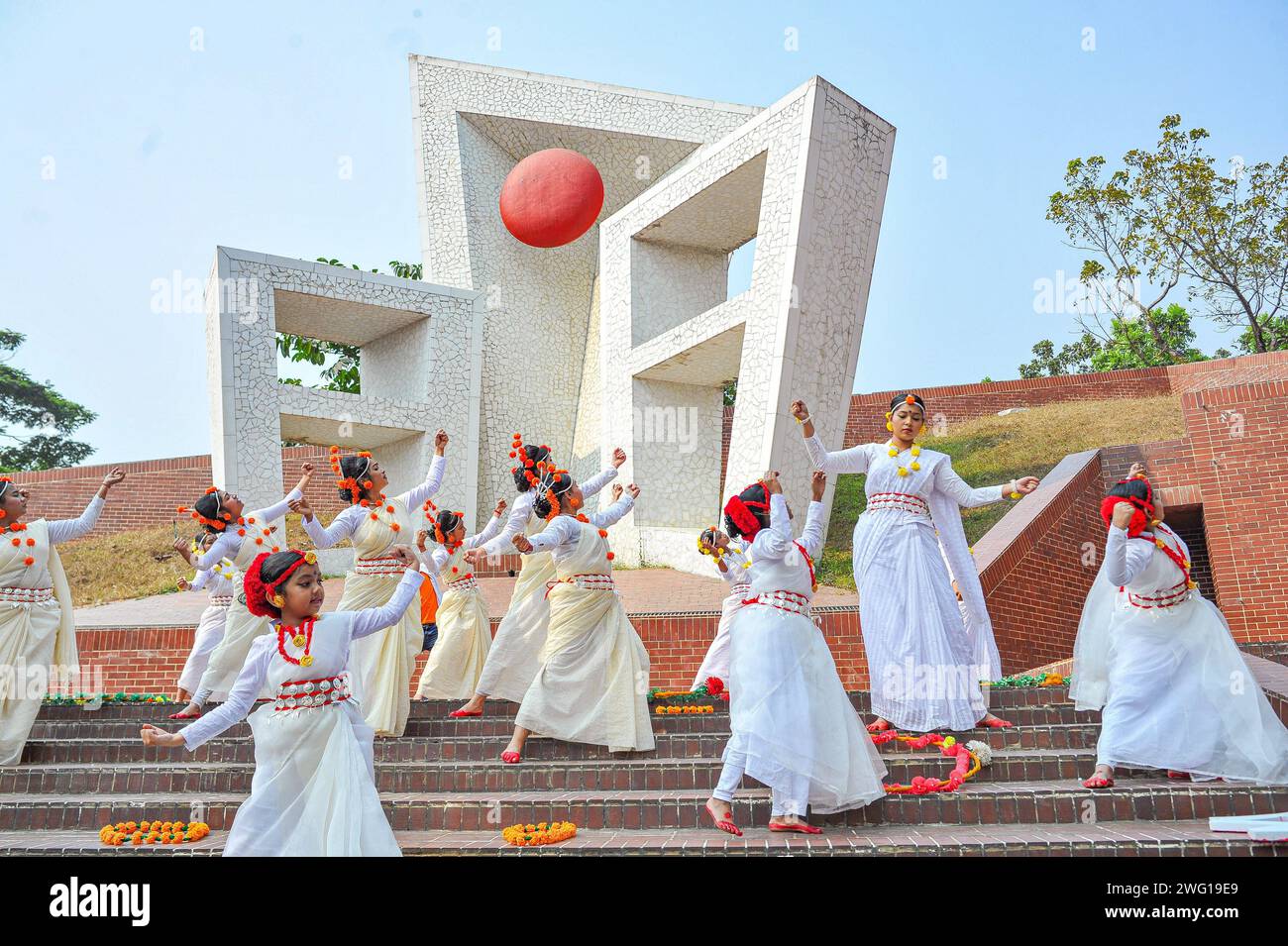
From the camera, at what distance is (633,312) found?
14031 mm

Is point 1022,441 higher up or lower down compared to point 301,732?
higher up

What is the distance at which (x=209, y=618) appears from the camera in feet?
25.4

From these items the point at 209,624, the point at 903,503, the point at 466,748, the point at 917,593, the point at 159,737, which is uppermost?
the point at 903,503

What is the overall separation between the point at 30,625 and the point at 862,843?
219 inches

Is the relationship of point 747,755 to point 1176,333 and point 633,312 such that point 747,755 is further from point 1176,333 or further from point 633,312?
point 1176,333

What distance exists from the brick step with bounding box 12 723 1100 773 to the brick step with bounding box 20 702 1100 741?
111 mm

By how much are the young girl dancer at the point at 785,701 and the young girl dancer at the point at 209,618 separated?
4384 millimetres

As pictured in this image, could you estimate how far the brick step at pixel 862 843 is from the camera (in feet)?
13.5

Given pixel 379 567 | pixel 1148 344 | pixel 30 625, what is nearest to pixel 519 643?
pixel 379 567

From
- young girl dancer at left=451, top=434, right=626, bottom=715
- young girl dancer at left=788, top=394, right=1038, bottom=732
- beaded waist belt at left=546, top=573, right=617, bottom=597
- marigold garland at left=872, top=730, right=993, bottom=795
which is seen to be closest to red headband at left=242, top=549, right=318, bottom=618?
beaded waist belt at left=546, top=573, right=617, bottom=597

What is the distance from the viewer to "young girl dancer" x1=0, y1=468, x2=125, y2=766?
21.3ft

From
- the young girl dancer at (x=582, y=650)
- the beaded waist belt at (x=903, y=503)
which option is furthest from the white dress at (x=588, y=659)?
the beaded waist belt at (x=903, y=503)

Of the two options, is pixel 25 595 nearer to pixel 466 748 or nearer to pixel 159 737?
pixel 466 748
